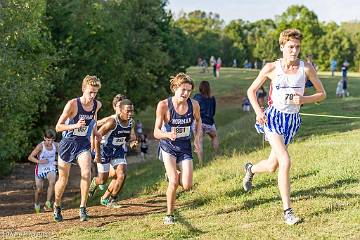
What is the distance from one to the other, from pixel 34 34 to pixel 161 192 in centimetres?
700

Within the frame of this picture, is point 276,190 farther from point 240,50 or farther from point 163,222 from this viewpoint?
point 240,50

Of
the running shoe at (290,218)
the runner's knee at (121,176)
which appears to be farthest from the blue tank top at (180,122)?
the runner's knee at (121,176)

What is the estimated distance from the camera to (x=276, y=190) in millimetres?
9141

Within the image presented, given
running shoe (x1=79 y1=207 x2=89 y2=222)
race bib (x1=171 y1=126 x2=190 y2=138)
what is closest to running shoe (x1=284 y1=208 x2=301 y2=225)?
race bib (x1=171 y1=126 x2=190 y2=138)

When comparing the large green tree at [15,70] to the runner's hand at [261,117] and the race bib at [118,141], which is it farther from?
the runner's hand at [261,117]

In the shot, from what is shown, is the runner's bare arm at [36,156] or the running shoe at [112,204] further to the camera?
the runner's bare arm at [36,156]

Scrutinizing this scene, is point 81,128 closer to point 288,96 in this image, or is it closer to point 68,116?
point 68,116

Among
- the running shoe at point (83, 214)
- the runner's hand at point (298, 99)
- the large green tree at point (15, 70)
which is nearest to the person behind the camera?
the runner's hand at point (298, 99)

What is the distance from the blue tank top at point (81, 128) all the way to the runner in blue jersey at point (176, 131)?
1.36 m

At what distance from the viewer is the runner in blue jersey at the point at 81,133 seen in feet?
29.3

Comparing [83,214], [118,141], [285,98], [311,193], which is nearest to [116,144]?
[118,141]

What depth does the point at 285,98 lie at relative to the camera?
23.7ft

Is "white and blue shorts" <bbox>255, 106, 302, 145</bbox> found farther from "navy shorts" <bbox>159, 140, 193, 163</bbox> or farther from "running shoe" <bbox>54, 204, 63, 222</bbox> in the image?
"running shoe" <bbox>54, 204, 63, 222</bbox>

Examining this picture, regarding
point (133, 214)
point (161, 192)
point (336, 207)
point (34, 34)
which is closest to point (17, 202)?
point (34, 34)
